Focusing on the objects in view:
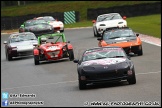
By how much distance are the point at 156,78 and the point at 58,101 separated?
446 centimetres

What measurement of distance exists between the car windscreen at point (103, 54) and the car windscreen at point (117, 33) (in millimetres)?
9879

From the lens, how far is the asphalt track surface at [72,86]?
42.4ft

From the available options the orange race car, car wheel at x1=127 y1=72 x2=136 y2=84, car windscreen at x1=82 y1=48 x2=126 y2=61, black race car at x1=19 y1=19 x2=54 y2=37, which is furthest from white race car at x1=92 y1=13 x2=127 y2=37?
car wheel at x1=127 y1=72 x2=136 y2=84

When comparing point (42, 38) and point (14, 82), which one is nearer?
point (14, 82)

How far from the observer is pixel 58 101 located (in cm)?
1355

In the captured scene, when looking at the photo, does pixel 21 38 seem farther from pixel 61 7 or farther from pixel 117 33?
pixel 61 7

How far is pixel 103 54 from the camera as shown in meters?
16.9

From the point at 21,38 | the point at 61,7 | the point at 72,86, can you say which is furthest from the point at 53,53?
the point at 61,7

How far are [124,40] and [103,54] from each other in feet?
30.7

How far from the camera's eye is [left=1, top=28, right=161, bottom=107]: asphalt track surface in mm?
12915

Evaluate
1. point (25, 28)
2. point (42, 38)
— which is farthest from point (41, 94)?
point (25, 28)

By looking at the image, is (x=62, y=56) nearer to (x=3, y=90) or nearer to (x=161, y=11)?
(x=3, y=90)

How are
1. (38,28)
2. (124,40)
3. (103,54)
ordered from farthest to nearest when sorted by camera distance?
(38,28), (124,40), (103,54)

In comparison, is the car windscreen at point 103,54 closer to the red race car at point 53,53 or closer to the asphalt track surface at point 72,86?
the asphalt track surface at point 72,86
